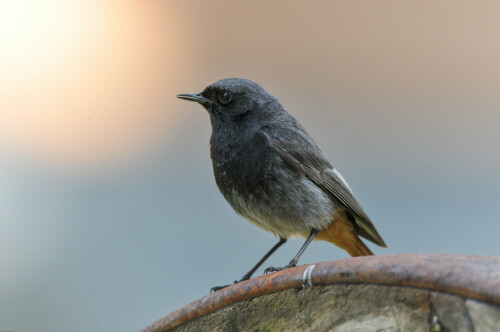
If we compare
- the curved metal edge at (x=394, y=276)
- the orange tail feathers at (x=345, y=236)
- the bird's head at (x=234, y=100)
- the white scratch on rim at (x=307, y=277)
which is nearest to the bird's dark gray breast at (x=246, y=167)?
the bird's head at (x=234, y=100)

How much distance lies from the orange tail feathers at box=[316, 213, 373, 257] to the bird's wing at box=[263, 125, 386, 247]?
0.05 meters

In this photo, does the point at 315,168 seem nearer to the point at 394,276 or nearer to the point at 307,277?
the point at 307,277

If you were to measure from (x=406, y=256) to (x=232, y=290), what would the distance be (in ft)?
2.31

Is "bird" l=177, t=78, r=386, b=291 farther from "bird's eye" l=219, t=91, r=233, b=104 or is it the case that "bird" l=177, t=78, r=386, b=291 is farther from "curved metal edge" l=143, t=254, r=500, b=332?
"curved metal edge" l=143, t=254, r=500, b=332

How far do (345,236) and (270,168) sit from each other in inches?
29.6

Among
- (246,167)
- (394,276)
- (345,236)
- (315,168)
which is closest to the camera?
(394,276)

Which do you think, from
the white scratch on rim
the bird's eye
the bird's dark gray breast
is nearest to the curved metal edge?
the white scratch on rim

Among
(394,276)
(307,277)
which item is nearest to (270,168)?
(307,277)

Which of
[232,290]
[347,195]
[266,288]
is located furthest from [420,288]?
[347,195]

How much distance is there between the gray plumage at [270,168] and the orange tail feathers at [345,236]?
5cm

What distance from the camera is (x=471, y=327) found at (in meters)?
1.57

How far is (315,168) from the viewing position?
3904mm

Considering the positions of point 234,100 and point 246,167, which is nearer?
point 246,167

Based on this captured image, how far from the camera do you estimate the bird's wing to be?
12.3 ft
